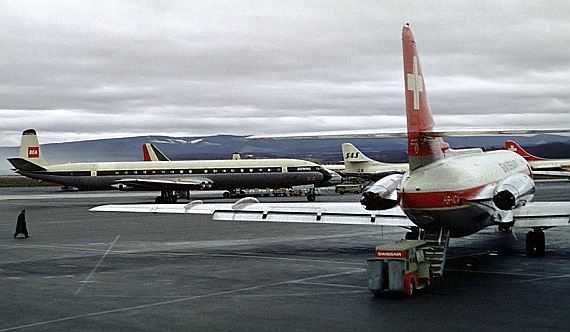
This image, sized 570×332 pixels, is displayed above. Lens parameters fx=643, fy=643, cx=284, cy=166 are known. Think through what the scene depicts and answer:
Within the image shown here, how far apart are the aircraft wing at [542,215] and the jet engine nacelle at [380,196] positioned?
4.80 metres

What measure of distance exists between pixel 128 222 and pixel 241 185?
2504 cm

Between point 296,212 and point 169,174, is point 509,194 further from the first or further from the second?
point 169,174

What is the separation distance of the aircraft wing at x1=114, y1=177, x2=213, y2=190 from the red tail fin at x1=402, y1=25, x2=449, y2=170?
45088 mm

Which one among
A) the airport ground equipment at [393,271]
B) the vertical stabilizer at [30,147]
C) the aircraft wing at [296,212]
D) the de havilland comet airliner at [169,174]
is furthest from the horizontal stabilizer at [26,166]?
the airport ground equipment at [393,271]

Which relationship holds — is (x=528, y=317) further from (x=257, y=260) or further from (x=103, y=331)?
(x=257, y=260)

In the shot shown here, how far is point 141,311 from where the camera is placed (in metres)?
14.6

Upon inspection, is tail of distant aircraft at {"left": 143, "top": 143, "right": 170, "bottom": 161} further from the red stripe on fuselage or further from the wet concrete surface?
the red stripe on fuselage

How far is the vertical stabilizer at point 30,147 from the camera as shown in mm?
62969

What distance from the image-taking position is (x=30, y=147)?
63.2 m

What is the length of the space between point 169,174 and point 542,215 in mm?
48630

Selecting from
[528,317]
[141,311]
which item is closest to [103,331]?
[141,311]

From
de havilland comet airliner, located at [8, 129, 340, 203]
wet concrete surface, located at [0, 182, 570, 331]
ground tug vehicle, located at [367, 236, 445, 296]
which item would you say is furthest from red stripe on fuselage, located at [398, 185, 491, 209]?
de havilland comet airliner, located at [8, 129, 340, 203]

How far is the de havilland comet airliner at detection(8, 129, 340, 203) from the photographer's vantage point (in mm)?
62844

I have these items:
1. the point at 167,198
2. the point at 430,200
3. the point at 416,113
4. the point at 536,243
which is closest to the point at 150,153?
the point at 167,198
